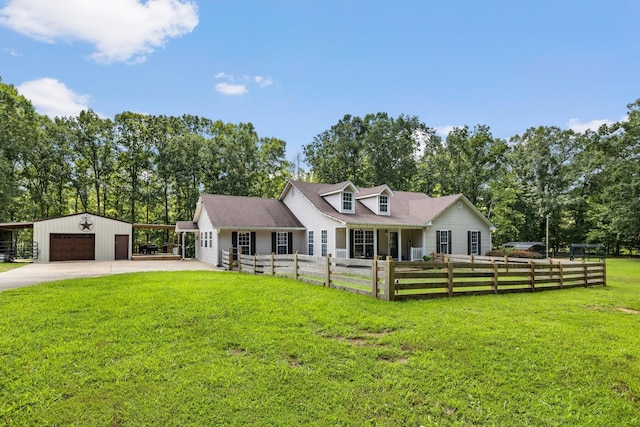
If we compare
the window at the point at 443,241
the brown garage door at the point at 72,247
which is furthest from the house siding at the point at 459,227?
the brown garage door at the point at 72,247

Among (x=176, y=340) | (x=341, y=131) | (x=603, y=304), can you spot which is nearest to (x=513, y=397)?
(x=176, y=340)

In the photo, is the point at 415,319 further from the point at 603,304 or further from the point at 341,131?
the point at 341,131

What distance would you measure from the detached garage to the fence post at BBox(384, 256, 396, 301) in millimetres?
22640

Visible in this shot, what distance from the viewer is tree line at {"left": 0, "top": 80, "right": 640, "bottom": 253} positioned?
32.1 m

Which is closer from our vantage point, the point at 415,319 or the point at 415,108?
the point at 415,319

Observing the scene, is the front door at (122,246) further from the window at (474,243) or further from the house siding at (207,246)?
the window at (474,243)

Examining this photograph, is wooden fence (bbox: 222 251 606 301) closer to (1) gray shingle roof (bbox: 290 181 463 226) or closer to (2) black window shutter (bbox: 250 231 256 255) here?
(2) black window shutter (bbox: 250 231 256 255)

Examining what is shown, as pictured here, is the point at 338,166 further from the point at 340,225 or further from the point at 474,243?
the point at 340,225

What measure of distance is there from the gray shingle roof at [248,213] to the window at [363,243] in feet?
12.1

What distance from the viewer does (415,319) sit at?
22.2 feet

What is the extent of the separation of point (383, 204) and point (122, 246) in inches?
722

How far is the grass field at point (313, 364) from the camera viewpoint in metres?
3.62

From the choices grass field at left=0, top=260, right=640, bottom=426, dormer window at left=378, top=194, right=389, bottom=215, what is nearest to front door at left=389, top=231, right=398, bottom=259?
dormer window at left=378, top=194, right=389, bottom=215

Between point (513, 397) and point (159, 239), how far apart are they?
39.1m
